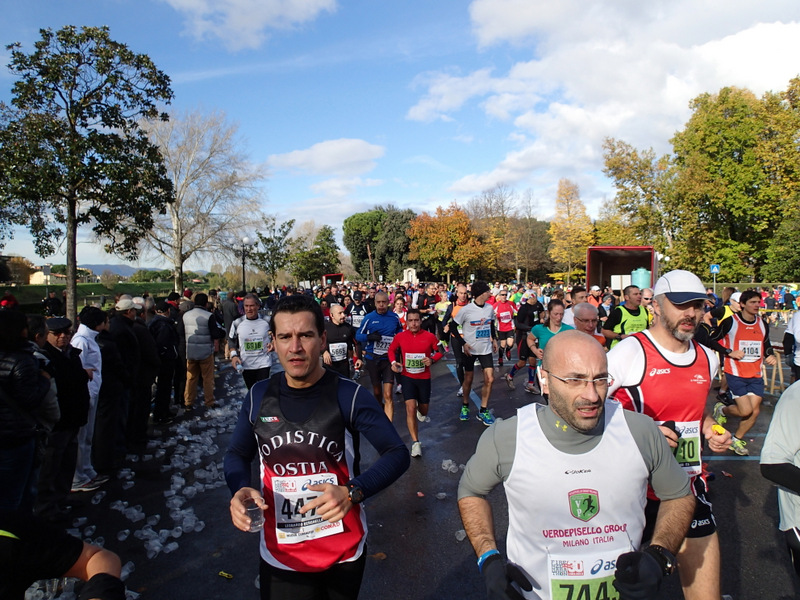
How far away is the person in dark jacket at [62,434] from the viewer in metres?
4.73

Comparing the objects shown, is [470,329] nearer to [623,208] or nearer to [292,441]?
[292,441]

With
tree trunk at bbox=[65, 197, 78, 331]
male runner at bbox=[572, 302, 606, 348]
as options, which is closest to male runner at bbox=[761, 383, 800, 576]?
male runner at bbox=[572, 302, 606, 348]

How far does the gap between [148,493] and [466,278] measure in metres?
48.7

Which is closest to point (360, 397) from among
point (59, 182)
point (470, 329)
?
point (470, 329)

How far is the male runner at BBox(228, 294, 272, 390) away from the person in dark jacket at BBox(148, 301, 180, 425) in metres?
1.45

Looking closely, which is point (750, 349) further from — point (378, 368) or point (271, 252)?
point (271, 252)

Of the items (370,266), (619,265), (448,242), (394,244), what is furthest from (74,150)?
(370,266)

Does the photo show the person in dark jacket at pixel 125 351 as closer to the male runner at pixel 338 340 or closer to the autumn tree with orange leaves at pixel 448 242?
the male runner at pixel 338 340

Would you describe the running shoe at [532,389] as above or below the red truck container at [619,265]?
below

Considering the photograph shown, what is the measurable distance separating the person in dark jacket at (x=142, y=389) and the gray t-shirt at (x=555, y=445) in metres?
6.49

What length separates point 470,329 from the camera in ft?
27.0

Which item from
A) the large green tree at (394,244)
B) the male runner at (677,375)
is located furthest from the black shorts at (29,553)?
the large green tree at (394,244)

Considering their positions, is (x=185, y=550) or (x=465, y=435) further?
(x=465, y=435)

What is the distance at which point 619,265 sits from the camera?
73.4 ft
